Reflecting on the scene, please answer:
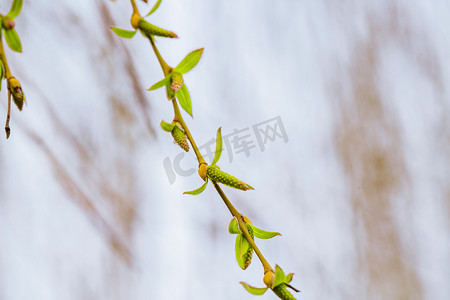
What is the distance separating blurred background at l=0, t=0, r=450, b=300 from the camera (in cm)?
66

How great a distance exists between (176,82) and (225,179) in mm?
63


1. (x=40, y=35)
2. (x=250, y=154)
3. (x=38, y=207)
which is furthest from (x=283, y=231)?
(x=40, y=35)

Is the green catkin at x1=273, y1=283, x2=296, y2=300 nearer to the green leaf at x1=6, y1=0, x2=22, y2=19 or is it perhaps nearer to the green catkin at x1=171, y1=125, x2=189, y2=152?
the green catkin at x1=171, y1=125, x2=189, y2=152

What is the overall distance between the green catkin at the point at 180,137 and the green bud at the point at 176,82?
0.03m

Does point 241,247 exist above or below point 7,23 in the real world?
below

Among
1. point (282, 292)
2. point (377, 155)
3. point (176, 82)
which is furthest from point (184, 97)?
point (377, 155)

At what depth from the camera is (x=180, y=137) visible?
0.26 meters

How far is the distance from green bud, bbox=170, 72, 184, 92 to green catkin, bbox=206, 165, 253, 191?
48 mm

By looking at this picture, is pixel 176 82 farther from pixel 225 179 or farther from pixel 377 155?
pixel 377 155

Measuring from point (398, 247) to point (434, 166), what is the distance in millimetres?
177
